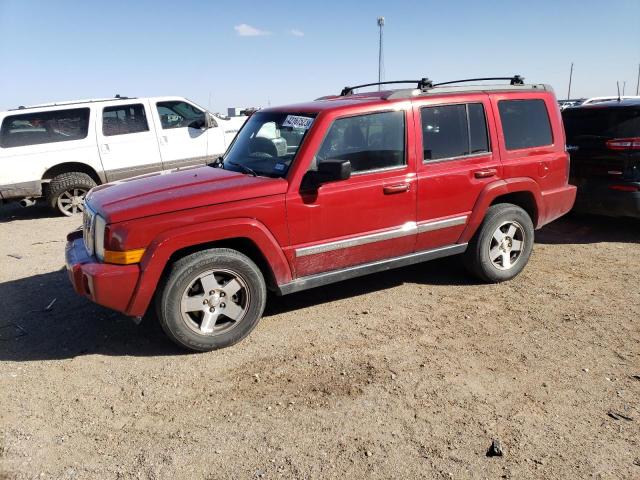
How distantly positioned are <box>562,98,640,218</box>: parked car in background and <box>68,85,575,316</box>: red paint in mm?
1341

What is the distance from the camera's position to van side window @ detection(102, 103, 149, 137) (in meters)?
8.95

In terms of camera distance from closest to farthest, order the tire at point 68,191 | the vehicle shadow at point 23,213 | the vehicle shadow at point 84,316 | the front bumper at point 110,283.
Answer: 1. the front bumper at point 110,283
2. the vehicle shadow at point 84,316
3. the tire at point 68,191
4. the vehicle shadow at point 23,213

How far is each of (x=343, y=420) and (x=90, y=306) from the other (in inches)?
111

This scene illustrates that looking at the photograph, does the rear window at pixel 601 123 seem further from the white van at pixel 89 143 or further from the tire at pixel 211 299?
the white van at pixel 89 143

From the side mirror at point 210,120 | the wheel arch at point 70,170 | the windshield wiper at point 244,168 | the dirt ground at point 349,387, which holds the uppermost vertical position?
the side mirror at point 210,120

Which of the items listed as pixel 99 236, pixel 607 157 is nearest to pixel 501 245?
pixel 607 157

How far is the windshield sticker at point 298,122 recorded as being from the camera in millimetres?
4125

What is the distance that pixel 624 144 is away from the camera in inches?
235

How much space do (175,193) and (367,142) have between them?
61.7 inches

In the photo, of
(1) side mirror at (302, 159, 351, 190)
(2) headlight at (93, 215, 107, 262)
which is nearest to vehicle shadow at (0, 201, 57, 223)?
(2) headlight at (93, 215, 107, 262)

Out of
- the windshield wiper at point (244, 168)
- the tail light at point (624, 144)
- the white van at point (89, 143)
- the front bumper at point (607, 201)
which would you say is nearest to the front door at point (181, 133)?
the white van at point (89, 143)

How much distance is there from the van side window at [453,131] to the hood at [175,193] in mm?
1417

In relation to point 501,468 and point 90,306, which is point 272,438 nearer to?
point 501,468

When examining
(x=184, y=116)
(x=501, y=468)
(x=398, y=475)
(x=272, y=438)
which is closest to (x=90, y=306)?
(x=272, y=438)
